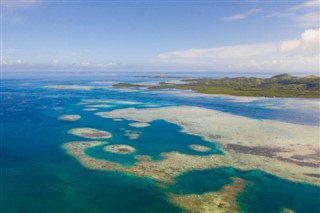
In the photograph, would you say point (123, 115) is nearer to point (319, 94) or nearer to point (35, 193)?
point (35, 193)

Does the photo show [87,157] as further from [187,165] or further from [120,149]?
[187,165]

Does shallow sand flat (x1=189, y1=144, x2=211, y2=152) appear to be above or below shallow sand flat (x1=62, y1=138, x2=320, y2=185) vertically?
above

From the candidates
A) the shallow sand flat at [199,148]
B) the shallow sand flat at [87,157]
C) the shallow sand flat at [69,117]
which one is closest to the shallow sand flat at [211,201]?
the shallow sand flat at [87,157]

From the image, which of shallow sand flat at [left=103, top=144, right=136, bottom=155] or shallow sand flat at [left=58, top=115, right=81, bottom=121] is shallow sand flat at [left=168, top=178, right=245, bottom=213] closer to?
shallow sand flat at [left=103, top=144, right=136, bottom=155]

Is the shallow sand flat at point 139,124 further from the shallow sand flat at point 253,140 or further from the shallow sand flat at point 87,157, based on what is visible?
the shallow sand flat at point 87,157

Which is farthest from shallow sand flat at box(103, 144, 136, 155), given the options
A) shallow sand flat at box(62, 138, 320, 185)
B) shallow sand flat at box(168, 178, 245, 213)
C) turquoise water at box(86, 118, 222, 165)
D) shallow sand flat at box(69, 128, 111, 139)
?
shallow sand flat at box(168, 178, 245, 213)
